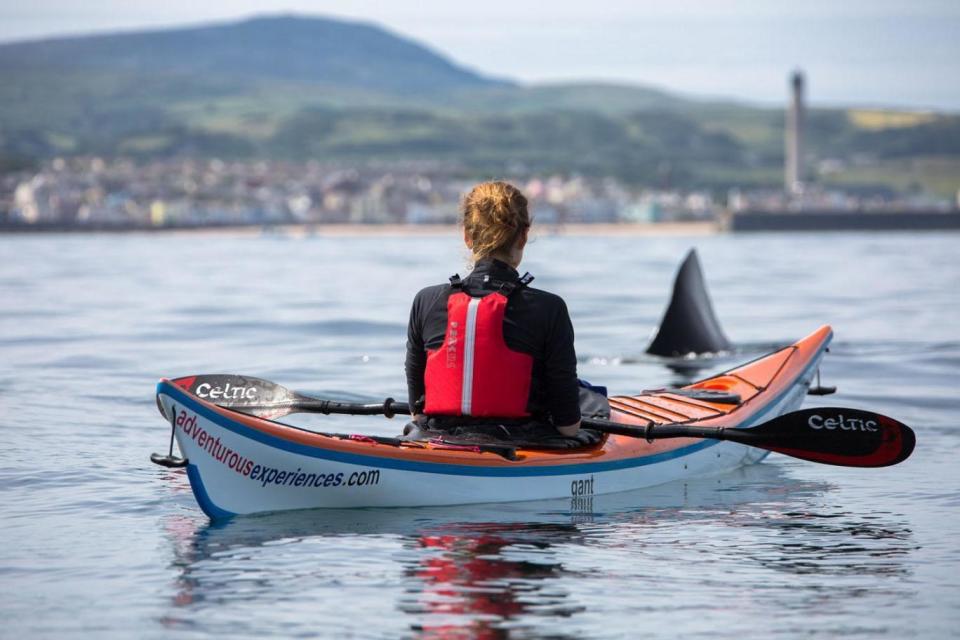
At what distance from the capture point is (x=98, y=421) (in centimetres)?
1498

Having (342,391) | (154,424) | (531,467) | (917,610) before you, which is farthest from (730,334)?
(917,610)

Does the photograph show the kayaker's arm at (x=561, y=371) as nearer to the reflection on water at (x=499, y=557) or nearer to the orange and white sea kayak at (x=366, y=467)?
the orange and white sea kayak at (x=366, y=467)

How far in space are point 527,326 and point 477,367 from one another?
15.8 inches

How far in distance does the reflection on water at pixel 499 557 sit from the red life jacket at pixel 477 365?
792mm

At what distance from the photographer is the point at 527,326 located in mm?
9102

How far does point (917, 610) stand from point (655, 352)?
13.6m

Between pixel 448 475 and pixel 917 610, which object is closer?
pixel 917 610

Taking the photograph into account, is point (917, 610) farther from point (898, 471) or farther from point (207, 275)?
point (207, 275)

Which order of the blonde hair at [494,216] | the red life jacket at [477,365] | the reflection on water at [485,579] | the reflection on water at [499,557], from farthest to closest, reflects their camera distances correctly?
the red life jacket at [477,365], the blonde hair at [494,216], the reflection on water at [499,557], the reflection on water at [485,579]

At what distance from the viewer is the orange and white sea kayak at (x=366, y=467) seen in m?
8.84

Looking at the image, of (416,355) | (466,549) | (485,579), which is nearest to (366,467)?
(416,355)

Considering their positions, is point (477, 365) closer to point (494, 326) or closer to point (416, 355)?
point (494, 326)

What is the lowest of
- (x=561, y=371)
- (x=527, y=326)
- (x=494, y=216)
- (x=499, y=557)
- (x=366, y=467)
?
(x=499, y=557)

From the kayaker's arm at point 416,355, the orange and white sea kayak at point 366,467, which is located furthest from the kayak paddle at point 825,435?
the kayaker's arm at point 416,355
